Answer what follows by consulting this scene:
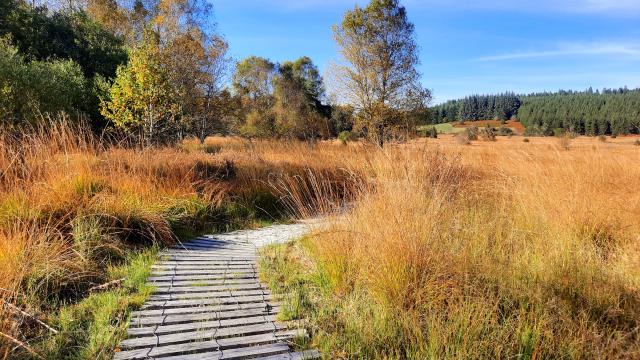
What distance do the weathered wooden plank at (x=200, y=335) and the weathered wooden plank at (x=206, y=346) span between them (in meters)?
0.05

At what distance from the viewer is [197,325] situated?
2514 mm

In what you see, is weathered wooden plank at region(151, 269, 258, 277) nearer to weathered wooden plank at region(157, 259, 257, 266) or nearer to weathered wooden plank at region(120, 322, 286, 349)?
weathered wooden plank at region(157, 259, 257, 266)

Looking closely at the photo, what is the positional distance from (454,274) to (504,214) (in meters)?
1.84

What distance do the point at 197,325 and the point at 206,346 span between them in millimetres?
280

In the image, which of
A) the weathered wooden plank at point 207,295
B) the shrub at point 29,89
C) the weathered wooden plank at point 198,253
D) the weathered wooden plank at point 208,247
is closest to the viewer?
the weathered wooden plank at point 207,295

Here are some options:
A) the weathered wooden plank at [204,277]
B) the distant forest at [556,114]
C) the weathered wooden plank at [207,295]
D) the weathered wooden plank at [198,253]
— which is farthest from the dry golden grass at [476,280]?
the distant forest at [556,114]

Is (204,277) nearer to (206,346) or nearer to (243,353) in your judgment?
(206,346)

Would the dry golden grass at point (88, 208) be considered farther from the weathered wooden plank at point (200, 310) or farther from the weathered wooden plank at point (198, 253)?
the weathered wooden plank at point (200, 310)

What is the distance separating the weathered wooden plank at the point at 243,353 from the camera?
2.17m

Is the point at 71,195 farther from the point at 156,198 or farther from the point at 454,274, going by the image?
the point at 454,274

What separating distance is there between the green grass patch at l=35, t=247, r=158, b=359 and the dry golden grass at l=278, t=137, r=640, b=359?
124 cm

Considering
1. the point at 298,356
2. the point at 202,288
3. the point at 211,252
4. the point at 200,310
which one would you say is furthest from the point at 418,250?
the point at 211,252

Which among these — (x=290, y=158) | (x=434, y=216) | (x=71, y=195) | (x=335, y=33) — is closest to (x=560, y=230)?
(x=434, y=216)

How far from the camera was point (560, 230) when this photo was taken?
3.68 m
